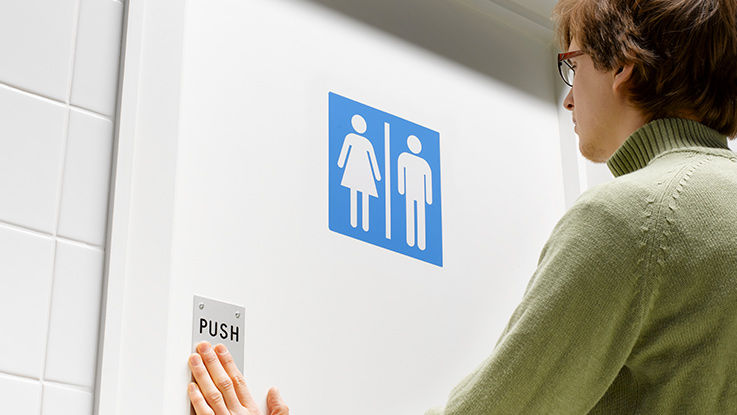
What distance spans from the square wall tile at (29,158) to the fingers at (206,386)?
0.93ft

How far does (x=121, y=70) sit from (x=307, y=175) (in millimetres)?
402

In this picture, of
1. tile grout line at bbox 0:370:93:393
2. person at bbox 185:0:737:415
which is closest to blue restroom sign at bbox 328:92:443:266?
tile grout line at bbox 0:370:93:393

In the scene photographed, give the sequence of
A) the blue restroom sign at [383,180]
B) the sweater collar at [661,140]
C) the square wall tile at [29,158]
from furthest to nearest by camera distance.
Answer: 1. the blue restroom sign at [383,180]
2. the square wall tile at [29,158]
3. the sweater collar at [661,140]

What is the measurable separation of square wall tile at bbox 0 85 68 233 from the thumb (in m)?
0.42

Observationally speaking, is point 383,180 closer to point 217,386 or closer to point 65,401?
point 217,386

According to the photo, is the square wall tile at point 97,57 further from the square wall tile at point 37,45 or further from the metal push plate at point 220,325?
the metal push plate at point 220,325

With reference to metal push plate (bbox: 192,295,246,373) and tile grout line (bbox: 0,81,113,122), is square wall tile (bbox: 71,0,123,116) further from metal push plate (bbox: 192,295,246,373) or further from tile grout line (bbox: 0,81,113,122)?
metal push plate (bbox: 192,295,246,373)

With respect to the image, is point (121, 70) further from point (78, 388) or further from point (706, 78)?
point (706, 78)

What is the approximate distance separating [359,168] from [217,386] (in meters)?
0.54

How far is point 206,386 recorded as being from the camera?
1.48 metres

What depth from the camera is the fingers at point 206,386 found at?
147cm

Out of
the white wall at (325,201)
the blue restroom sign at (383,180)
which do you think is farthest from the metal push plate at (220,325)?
the blue restroom sign at (383,180)

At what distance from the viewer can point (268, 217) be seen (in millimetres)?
1706

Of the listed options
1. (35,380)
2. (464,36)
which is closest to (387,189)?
(464,36)
